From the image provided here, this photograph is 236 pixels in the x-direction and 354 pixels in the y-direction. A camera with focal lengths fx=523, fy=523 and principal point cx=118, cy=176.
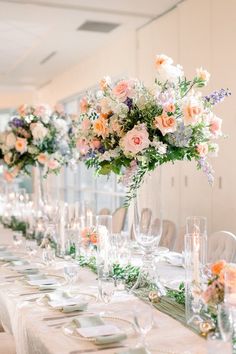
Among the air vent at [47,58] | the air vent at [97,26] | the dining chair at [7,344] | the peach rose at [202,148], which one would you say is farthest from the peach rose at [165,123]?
the air vent at [47,58]

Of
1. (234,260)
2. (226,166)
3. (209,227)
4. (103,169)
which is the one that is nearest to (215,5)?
(226,166)

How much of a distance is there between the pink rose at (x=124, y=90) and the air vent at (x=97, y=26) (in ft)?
12.4

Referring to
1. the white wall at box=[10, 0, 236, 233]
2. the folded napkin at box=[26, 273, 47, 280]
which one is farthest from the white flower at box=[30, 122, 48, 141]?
the folded napkin at box=[26, 273, 47, 280]

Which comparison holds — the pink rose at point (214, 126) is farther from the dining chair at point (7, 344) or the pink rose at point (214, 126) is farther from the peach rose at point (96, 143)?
the dining chair at point (7, 344)

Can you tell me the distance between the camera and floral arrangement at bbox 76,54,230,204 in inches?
93.2

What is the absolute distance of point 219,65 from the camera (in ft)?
16.1

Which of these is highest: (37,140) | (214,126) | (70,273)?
(37,140)

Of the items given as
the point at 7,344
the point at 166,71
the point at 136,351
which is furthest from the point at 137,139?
the point at 7,344

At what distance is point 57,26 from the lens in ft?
20.1

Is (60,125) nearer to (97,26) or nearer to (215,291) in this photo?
(97,26)

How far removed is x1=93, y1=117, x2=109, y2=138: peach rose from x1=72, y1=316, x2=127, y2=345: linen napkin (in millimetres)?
903

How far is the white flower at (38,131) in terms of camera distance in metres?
4.43

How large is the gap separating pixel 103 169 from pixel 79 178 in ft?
22.6

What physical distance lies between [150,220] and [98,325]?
25.8 inches
